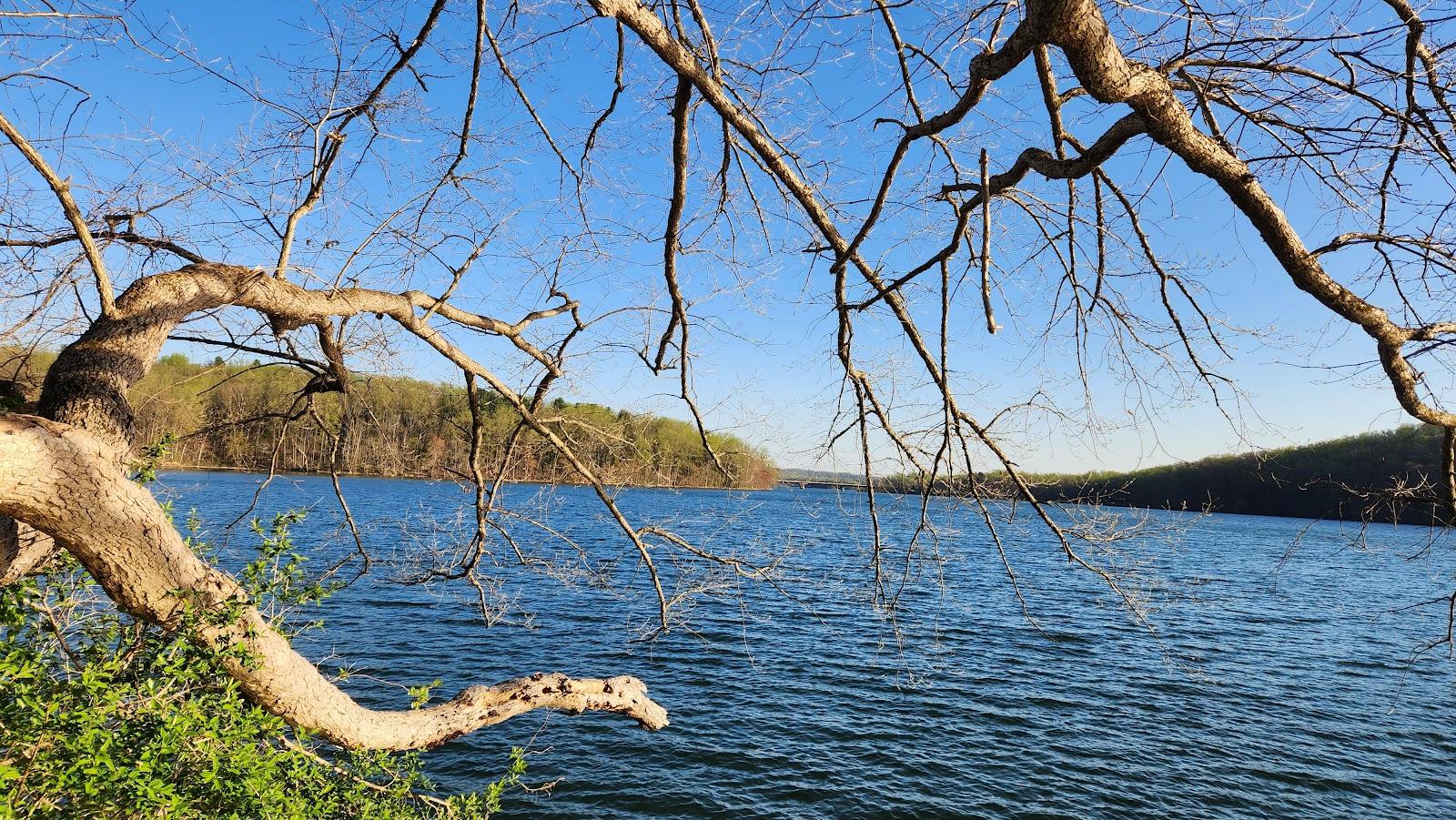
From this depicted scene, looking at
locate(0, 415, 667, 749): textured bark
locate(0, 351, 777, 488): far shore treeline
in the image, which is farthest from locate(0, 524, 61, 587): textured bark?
locate(0, 351, 777, 488): far shore treeline

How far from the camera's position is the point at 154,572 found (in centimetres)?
290

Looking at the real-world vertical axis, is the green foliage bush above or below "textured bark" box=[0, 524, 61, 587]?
below

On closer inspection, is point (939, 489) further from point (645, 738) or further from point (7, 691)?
point (645, 738)

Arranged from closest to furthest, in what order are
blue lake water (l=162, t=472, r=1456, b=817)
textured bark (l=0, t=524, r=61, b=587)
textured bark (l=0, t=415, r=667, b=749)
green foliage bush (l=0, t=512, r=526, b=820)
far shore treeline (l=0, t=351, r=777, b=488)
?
textured bark (l=0, t=415, r=667, b=749), green foliage bush (l=0, t=512, r=526, b=820), textured bark (l=0, t=524, r=61, b=587), far shore treeline (l=0, t=351, r=777, b=488), blue lake water (l=162, t=472, r=1456, b=817)

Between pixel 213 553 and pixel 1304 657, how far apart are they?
752 inches

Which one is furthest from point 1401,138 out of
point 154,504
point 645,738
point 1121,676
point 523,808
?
point 1121,676

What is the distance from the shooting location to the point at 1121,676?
13531 millimetres

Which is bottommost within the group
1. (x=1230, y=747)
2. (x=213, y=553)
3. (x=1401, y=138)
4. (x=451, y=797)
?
(x=1230, y=747)

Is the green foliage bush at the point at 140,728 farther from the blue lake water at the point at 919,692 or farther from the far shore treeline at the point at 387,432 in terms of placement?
the far shore treeline at the point at 387,432

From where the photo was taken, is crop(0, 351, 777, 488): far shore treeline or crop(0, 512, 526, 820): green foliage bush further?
crop(0, 351, 777, 488): far shore treeline

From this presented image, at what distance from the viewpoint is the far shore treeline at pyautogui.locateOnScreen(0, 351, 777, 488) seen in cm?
445

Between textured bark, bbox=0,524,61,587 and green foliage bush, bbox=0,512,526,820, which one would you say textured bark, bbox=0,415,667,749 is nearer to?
green foliage bush, bbox=0,512,526,820

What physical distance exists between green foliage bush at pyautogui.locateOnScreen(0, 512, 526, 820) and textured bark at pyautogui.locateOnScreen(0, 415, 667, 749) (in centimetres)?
12

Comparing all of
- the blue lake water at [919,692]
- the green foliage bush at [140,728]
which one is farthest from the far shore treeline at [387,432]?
the green foliage bush at [140,728]
